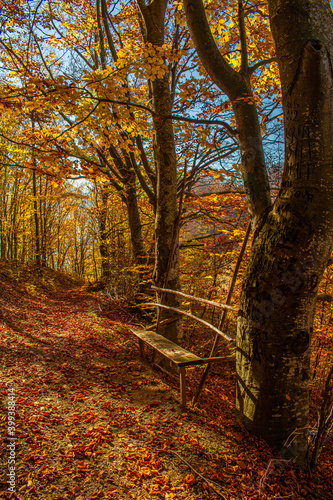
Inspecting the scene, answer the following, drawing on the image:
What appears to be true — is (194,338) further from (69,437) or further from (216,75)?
(216,75)

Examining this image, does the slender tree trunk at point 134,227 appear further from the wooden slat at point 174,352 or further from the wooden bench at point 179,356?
the wooden bench at point 179,356

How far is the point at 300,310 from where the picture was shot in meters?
2.28

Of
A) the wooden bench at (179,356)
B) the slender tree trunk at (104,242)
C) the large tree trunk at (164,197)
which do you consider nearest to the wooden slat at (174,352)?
the wooden bench at (179,356)

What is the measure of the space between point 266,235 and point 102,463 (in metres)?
2.41

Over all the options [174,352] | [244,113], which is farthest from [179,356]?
[244,113]

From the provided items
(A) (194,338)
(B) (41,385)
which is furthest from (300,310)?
(A) (194,338)

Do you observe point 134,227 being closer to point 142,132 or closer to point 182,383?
point 142,132

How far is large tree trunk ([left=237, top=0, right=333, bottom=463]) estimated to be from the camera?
7.22 feet

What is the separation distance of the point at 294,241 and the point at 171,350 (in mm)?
2074

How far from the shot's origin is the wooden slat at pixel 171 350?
2.93 m

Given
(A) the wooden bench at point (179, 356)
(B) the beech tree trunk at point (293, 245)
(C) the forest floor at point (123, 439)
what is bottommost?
(C) the forest floor at point (123, 439)

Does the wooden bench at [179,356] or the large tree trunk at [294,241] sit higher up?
the large tree trunk at [294,241]

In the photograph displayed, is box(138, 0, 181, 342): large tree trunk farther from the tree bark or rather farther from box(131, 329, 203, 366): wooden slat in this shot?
the tree bark

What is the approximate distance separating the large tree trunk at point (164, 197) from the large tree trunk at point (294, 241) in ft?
6.65
